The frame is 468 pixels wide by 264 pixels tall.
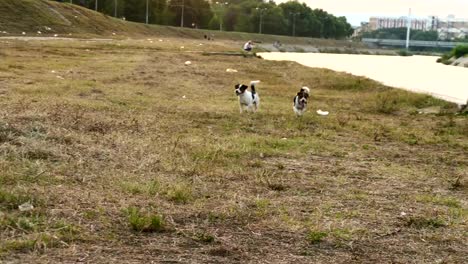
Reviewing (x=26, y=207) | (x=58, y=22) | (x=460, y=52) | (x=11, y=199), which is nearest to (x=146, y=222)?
(x=26, y=207)

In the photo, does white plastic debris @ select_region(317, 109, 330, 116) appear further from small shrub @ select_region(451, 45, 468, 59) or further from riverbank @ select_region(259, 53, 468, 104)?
small shrub @ select_region(451, 45, 468, 59)

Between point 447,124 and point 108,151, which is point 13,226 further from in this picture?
point 447,124

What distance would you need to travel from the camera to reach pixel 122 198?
5617 millimetres

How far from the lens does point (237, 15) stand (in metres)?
133

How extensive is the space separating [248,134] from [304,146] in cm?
121

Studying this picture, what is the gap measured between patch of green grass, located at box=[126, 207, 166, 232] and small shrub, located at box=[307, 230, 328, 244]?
119cm

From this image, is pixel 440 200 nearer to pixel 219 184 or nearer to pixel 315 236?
pixel 315 236

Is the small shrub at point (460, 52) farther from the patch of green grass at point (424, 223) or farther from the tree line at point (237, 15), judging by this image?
the patch of green grass at point (424, 223)

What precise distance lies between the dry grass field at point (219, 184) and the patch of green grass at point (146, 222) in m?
0.01

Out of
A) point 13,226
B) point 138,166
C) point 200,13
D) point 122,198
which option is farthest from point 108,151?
point 200,13

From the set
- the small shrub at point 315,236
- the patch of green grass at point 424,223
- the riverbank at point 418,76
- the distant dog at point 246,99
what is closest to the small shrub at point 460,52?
the riverbank at point 418,76

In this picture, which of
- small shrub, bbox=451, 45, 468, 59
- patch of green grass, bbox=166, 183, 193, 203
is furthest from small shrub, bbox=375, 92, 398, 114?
small shrub, bbox=451, 45, 468, 59

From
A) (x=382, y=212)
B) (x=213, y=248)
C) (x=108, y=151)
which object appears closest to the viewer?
(x=213, y=248)

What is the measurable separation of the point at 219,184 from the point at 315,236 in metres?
1.74
